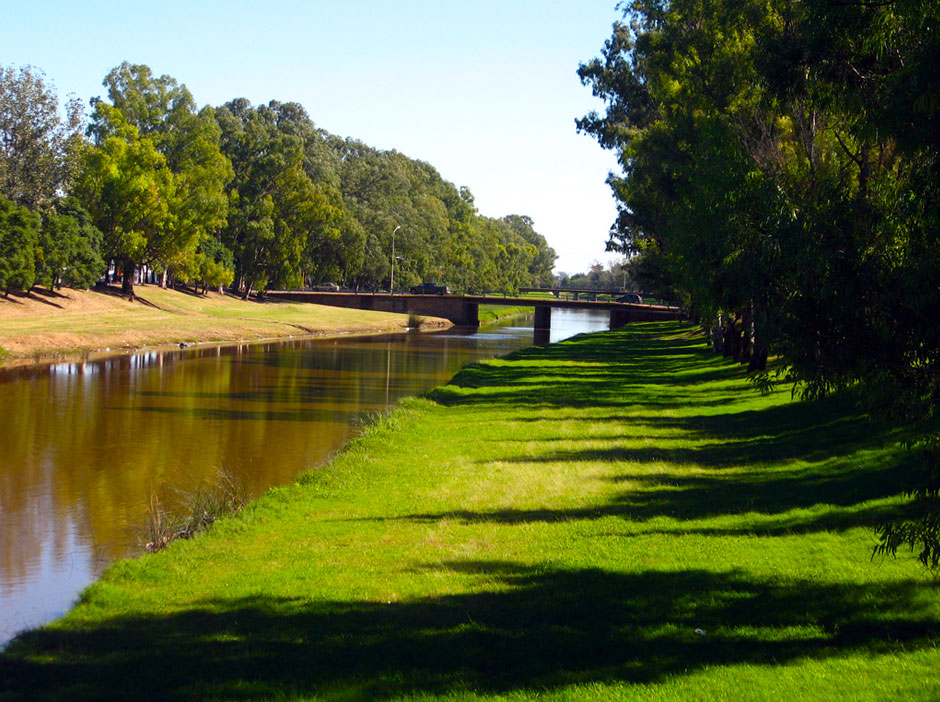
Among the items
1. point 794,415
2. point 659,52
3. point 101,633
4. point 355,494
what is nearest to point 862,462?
point 794,415

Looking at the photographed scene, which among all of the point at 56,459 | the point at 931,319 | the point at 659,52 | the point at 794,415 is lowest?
the point at 56,459

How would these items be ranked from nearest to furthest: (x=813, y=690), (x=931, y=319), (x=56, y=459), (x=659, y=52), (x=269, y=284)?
(x=813, y=690), (x=931, y=319), (x=56, y=459), (x=659, y=52), (x=269, y=284)

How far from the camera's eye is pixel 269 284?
331 feet

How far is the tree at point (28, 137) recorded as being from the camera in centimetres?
6982

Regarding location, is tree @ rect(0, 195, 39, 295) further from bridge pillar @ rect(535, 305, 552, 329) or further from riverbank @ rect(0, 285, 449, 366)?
bridge pillar @ rect(535, 305, 552, 329)

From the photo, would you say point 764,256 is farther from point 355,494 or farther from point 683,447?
point 683,447

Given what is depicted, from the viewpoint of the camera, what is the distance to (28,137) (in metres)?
70.6

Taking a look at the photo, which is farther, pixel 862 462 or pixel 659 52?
pixel 659 52

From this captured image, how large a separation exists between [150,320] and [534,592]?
2342 inches

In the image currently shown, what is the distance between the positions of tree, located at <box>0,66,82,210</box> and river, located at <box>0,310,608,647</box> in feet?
81.7

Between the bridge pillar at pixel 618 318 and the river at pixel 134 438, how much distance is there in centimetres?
5238

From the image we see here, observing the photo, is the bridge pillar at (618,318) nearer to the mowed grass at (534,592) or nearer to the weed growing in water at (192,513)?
the mowed grass at (534,592)

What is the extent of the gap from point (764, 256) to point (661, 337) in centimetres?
6149

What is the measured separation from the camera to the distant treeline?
68500mm
